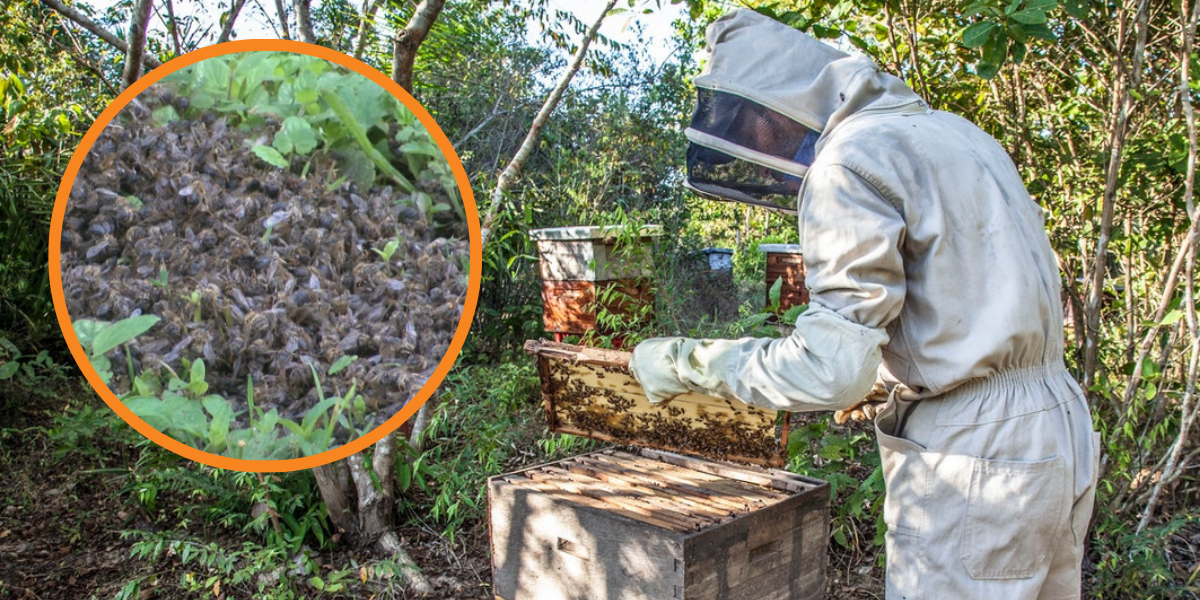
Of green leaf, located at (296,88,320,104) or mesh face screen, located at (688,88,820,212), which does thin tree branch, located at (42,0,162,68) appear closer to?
green leaf, located at (296,88,320,104)

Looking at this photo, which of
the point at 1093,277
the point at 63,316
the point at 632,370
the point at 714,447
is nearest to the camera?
the point at 63,316

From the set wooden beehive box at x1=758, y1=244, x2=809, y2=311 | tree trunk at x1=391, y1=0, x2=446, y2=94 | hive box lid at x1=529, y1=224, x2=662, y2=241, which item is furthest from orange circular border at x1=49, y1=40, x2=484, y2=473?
wooden beehive box at x1=758, y1=244, x2=809, y2=311

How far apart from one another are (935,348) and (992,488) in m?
0.27

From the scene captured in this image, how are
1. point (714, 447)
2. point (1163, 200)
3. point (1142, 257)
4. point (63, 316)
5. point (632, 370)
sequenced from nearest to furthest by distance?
point (63, 316) < point (632, 370) < point (714, 447) < point (1163, 200) < point (1142, 257)

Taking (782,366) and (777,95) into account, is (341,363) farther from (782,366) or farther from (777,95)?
(777,95)

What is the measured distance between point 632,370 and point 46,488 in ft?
10.9

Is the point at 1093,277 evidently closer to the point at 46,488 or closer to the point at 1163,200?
the point at 1163,200

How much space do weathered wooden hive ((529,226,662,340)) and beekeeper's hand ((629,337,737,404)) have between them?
2071mm

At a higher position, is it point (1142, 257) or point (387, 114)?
point (387, 114)

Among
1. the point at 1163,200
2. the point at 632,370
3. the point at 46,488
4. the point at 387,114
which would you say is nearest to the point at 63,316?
the point at 387,114

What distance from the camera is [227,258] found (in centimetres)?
148

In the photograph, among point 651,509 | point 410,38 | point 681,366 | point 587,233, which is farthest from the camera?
point 587,233

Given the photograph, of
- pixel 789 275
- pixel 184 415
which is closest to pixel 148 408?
pixel 184 415

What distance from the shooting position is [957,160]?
165 centimetres
